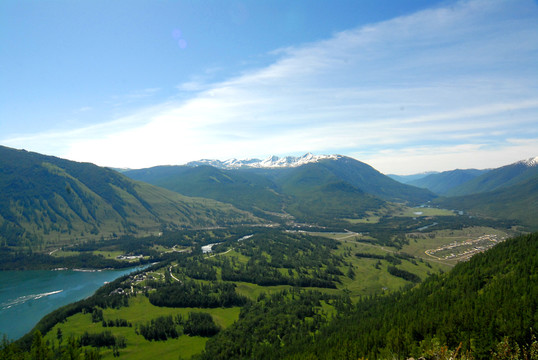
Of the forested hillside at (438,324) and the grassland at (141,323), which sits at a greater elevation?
the forested hillside at (438,324)

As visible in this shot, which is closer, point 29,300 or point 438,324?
point 438,324

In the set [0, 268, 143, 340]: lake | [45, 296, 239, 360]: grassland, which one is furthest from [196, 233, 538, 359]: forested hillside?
[0, 268, 143, 340]: lake

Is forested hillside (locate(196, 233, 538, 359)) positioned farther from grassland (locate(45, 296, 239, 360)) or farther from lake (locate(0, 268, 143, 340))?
lake (locate(0, 268, 143, 340))

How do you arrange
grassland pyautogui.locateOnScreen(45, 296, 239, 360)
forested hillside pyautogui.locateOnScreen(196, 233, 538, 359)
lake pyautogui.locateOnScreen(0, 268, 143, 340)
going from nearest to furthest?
forested hillside pyautogui.locateOnScreen(196, 233, 538, 359) → grassland pyautogui.locateOnScreen(45, 296, 239, 360) → lake pyautogui.locateOnScreen(0, 268, 143, 340)

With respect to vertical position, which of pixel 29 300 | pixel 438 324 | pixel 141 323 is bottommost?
pixel 141 323

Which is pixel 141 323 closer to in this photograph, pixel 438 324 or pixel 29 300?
pixel 29 300

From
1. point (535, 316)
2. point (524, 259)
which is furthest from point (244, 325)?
point (524, 259)

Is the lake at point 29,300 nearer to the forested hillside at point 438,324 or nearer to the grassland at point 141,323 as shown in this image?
the grassland at point 141,323

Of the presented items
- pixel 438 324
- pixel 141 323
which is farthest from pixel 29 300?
pixel 438 324

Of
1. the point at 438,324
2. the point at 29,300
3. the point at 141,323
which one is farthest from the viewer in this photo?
the point at 29,300

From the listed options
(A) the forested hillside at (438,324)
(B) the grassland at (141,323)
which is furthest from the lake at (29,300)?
(A) the forested hillside at (438,324)

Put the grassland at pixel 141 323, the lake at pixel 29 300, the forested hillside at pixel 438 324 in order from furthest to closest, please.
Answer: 1. the lake at pixel 29 300
2. the grassland at pixel 141 323
3. the forested hillside at pixel 438 324
